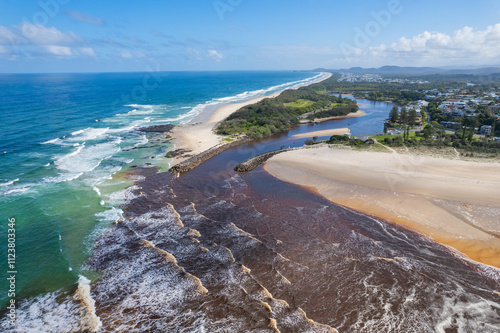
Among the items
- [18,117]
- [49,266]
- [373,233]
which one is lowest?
[373,233]

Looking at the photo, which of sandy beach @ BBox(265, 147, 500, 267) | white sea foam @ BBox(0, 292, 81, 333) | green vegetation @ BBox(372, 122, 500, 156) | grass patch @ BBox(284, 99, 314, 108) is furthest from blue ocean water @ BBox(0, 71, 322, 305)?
grass patch @ BBox(284, 99, 314, 108)

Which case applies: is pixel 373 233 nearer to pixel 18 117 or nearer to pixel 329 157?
pixel 329 157

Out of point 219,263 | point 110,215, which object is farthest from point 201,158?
point 219,263

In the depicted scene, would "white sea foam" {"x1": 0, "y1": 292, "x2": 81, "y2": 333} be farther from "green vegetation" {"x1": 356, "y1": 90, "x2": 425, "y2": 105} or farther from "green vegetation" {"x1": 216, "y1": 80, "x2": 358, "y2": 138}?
"green vegetation" {"x1": 356, "y1": 90, "x2": 425, "y2": 105}

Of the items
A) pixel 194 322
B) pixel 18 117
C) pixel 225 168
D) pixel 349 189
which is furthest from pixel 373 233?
pixel 18 117

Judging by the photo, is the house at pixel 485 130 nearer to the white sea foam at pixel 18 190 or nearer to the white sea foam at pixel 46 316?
the white sea foam at pixel 46 316

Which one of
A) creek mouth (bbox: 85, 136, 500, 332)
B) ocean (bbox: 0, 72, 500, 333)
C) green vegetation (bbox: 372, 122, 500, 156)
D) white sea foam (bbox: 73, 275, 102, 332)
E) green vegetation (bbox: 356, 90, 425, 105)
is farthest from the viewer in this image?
green vegetation (bbox: 356, 90, 425, 105)

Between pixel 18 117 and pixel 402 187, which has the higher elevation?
pixel 18 117
